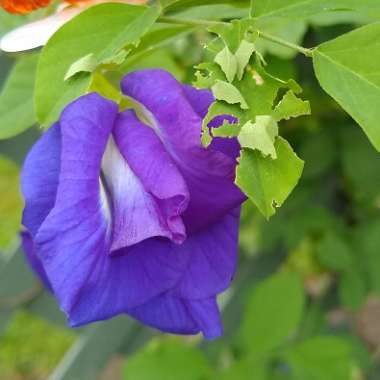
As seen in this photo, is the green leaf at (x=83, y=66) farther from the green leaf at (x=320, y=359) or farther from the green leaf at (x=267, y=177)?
the green leaf at (x=320, y=359)

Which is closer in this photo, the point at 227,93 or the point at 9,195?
the point at 227,93

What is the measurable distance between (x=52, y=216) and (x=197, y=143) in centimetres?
9

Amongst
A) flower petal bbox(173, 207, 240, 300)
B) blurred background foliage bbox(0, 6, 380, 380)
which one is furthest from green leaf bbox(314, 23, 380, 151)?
blurred background foliage bbox(0, 6, 380, 380)

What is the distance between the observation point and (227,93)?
478 mm

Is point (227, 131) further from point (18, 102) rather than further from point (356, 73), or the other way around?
point (18, 102)

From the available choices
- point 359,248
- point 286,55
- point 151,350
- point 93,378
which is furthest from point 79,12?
point 93,378

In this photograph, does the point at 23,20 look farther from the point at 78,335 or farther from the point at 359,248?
the point at 78,335

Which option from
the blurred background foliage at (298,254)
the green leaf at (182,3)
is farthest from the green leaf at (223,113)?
the blurred background foliage at (298,254)

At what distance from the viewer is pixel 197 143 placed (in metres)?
0.50

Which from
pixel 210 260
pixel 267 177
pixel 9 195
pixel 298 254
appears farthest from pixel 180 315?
pixel 298 254

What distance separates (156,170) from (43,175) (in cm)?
7

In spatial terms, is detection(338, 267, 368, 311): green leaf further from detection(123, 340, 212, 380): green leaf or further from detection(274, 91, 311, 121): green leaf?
detection(274, 91, 311, 121): green leaf

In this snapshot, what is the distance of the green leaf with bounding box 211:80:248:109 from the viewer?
0.48 metres

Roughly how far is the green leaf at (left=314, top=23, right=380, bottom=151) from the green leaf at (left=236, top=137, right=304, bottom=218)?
0.05m
